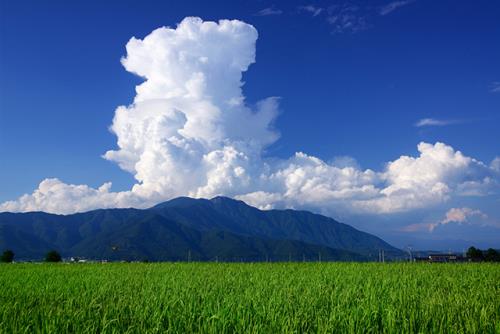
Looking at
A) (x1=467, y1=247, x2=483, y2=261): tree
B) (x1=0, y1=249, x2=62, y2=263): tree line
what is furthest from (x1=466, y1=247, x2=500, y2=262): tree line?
(x1=0, y1=249, x2=62, y2=263): tree line

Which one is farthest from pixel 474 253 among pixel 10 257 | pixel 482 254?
pixel 10 257

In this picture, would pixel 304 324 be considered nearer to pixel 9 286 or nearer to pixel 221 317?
pixel 221 317

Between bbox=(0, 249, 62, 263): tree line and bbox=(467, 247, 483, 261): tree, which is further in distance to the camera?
bbox=(0, 249, 62, 263): tree line

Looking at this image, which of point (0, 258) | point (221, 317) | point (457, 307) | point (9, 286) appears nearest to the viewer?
point (221, 317)

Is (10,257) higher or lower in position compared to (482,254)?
lower

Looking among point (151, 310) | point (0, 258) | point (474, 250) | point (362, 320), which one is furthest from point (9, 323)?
point (0, 258)

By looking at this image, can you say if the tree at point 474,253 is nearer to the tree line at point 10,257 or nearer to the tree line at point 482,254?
the tree line at point 482,254

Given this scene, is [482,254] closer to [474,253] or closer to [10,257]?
[474,253]

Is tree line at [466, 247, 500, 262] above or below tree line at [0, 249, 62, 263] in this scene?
above

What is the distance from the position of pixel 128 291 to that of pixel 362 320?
703 centimetres

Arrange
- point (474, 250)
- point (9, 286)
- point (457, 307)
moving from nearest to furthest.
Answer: point (457, 307) → point (9, 286) → point (474, 250)

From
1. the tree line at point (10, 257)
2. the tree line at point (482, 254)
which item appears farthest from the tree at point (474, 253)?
the tree line at point (10, 257)

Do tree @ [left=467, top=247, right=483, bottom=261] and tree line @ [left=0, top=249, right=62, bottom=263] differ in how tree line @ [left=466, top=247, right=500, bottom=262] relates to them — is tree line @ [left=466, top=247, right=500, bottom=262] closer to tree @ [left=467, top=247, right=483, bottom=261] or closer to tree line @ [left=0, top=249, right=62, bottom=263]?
tree @ [left=467, top=247, right=483, bottom=261]

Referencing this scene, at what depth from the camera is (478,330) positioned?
630cm
